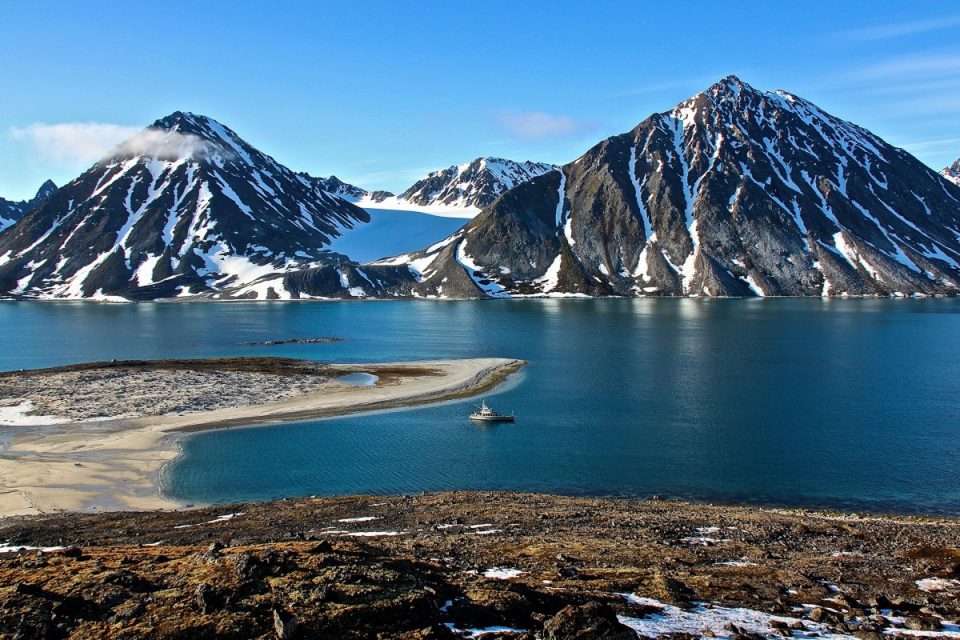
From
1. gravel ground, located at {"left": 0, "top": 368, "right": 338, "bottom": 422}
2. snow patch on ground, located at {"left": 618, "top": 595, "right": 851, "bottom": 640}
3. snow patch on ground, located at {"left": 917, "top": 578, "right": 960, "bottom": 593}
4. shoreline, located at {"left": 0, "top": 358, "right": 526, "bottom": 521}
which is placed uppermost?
snow patch on ground, located at {"left": 618, "top": 595, "right": 851, "bottom": 640}

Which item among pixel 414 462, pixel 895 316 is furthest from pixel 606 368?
pixel 895 316

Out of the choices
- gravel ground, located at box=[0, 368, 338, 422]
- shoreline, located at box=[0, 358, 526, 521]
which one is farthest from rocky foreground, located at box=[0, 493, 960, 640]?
gravel ground, located at box=[0, 368, 338, 422]

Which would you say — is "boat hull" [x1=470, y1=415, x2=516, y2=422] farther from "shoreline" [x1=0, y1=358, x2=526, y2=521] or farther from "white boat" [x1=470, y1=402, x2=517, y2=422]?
"shoreline" [x1=0, y1=358, x2=526, y2=521]

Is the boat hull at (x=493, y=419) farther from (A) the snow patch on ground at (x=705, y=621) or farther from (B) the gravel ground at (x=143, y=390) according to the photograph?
(A) the snow patch on ground at (x=705, y=621)

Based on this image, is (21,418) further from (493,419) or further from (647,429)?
(647,429)

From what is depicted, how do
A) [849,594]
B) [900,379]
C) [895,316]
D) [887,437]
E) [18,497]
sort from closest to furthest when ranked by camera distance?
[849,594] → [18,497] → [887,437] → [900,379] → [895,316]

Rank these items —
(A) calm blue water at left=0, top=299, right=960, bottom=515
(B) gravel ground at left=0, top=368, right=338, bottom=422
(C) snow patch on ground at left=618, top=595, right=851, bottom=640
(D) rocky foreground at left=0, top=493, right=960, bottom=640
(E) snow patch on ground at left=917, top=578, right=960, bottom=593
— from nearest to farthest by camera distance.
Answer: (D) rocky foreground at left=0, top=493, right=960, bottom=640
(C) snow patch on ground at left=618, top=595, right=851, bottom=640
(E) snow patch on ground at left=917, top=578, right=960, bottom=593
(A) calm blue water at left=0, top=299, right=960, bottom=515
(B) gravel ground at left=0, top=368, right=338, bottom=422

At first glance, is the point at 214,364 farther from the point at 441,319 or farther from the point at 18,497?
the point at 441,319

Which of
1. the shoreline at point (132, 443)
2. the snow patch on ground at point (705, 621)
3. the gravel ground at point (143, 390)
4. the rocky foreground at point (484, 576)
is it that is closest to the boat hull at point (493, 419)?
the shoreline at point (132, 443)
